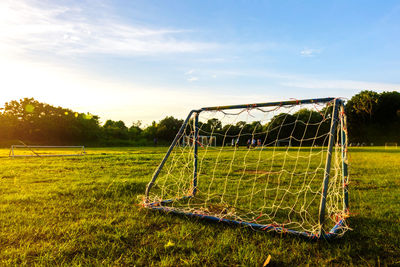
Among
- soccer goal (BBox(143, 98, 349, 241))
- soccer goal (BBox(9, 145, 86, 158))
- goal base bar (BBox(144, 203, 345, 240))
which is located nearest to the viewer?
goal base bar (BBox(144, 203, 345, 240))

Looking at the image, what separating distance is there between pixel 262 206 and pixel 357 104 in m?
54.1

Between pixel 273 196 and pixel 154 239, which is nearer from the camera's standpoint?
pixel 154 239

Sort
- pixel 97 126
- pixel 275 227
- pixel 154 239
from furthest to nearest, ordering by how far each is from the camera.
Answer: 1. pixel 97 126
2. pixel 275 227
3. pixel 154 239

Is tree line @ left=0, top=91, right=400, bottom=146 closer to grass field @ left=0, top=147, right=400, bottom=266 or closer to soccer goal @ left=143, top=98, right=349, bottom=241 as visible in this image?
soccer goal @ left=143, top=98, right=349, bottom=241

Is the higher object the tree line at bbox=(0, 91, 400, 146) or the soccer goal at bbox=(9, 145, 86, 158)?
the tree line at bbox=(0, 91, 400, 146)

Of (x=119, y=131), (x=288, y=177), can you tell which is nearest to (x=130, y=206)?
(x=288, y=177)

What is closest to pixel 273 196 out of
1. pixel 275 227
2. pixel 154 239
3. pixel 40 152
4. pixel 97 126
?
pixel 275 227

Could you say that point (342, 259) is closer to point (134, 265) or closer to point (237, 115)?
point (134, 265)

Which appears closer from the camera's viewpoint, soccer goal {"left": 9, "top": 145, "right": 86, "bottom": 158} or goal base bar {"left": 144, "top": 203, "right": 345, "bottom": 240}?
goal base bar {"left": 144, "top": 203, "right": 345, "bottom": 240}

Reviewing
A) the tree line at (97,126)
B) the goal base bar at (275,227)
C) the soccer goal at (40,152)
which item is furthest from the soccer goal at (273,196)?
the tree line at (97,126)

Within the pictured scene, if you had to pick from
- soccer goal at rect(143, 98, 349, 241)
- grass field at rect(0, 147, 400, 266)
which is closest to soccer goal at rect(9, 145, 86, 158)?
grass field at rect(0, 147, 400, 266)

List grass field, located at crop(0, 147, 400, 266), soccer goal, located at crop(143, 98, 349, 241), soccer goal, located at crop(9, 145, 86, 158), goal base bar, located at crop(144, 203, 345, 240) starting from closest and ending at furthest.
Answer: grass field, located at crop(0, 147, 400, 266) → goal base bar, located at crop(144, 203, 345, 240) → soccer goal, located at crop(143, 98, 349, 241) → soccer goal, located at crop(9, 145, 86, 158)

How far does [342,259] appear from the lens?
95.3 inches

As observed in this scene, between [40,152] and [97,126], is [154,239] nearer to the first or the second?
[40,152]
